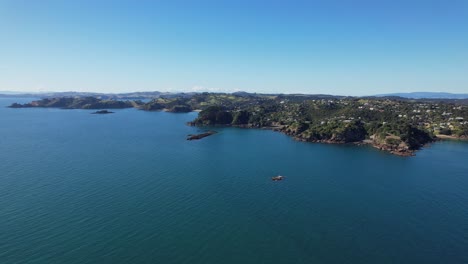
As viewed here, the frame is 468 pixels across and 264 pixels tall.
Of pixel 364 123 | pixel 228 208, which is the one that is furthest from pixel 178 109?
pixel 228 208

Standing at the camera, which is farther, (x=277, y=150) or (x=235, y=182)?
(x=277, y=150)

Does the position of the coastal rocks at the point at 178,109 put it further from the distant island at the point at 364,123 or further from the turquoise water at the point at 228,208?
the turquoise water at the point at 228,208

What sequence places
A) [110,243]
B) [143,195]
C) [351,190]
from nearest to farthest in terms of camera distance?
[110,243] → [143,195] → [351,190]

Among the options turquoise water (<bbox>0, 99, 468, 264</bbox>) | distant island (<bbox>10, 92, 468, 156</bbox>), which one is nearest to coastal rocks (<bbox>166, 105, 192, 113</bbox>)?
distant island (<bbox>10, 92, 468, 156</bbox>)

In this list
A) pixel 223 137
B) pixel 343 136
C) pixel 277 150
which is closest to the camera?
pixel 277 150

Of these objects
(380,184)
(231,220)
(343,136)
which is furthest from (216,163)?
(343,136)

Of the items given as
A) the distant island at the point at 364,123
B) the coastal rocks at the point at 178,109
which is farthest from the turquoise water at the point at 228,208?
the coastal rocks at the point at 178,109

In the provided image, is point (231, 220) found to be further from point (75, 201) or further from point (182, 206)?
point (75, 201)

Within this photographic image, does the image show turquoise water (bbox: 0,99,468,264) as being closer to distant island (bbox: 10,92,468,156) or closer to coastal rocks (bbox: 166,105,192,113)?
distant island (bbox: 10,92,468,156)

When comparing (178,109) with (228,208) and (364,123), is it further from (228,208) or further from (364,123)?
(228,208)
